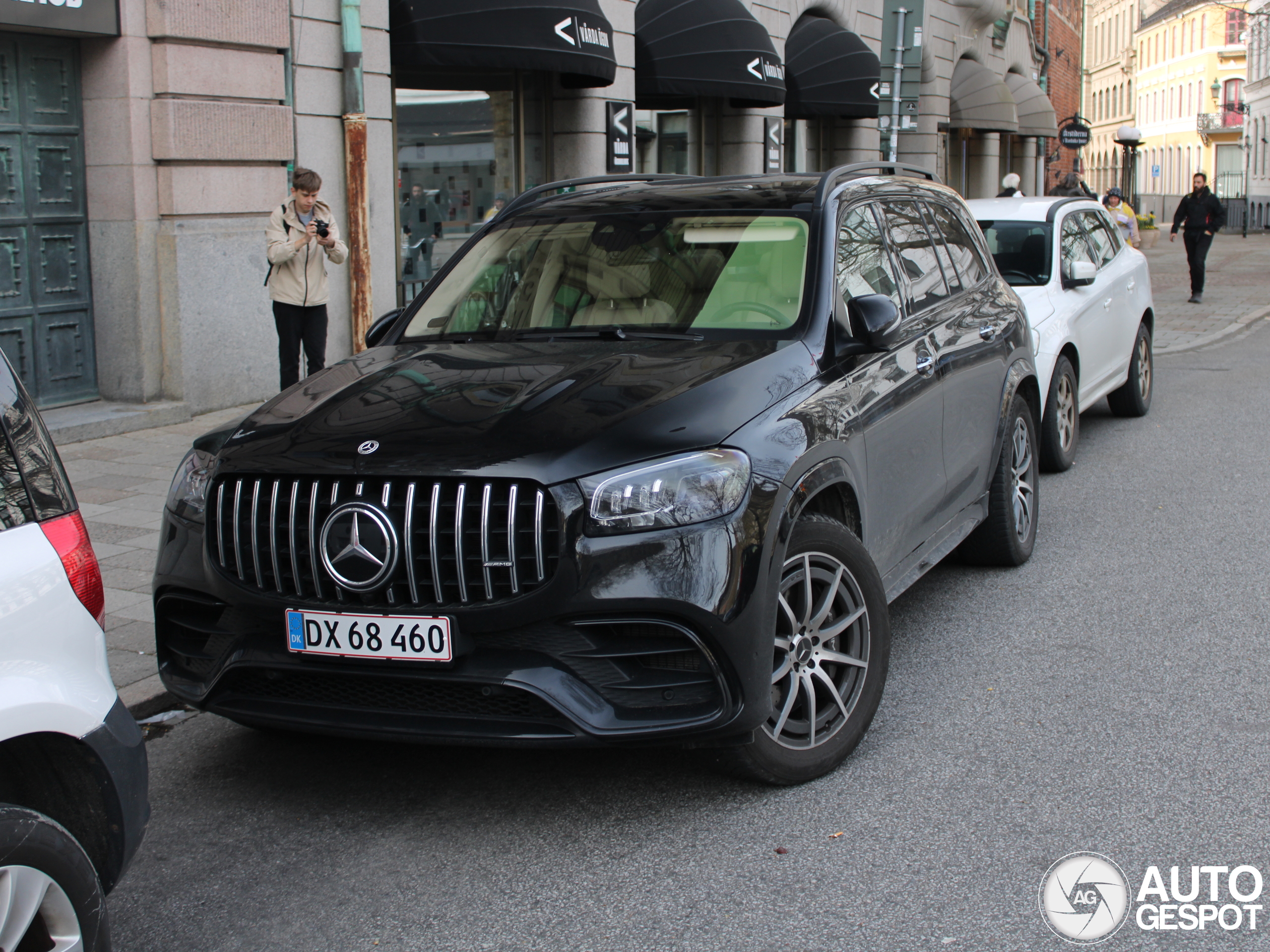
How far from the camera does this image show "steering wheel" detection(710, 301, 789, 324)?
457 cm

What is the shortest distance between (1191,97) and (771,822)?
84.3 metres

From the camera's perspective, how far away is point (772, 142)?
20.1 meters

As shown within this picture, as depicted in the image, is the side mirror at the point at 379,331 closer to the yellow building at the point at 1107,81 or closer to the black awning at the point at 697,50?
the black awning at the point at 697,50

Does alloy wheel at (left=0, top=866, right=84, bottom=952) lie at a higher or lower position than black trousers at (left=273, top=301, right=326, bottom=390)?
lower

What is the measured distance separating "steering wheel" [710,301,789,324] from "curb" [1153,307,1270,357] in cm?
1163

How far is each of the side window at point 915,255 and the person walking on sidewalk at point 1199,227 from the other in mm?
16847

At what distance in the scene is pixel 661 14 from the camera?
16406 millimetres

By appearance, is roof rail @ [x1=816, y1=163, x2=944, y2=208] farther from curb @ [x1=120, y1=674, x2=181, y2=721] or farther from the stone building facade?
the stone building facade

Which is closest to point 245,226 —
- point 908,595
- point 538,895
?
point 908,595

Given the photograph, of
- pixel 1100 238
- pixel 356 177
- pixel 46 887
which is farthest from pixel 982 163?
pixel 46 887

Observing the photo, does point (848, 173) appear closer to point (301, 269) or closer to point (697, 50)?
point (301, 269)

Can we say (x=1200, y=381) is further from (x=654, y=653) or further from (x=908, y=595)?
(x=654, y=653)

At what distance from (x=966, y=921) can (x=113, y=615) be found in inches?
151

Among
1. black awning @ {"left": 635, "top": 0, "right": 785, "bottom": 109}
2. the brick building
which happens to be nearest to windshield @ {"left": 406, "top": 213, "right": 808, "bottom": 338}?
black awning @ {"left": 635, "top": 0, "right": 785, "bottom": 109}
